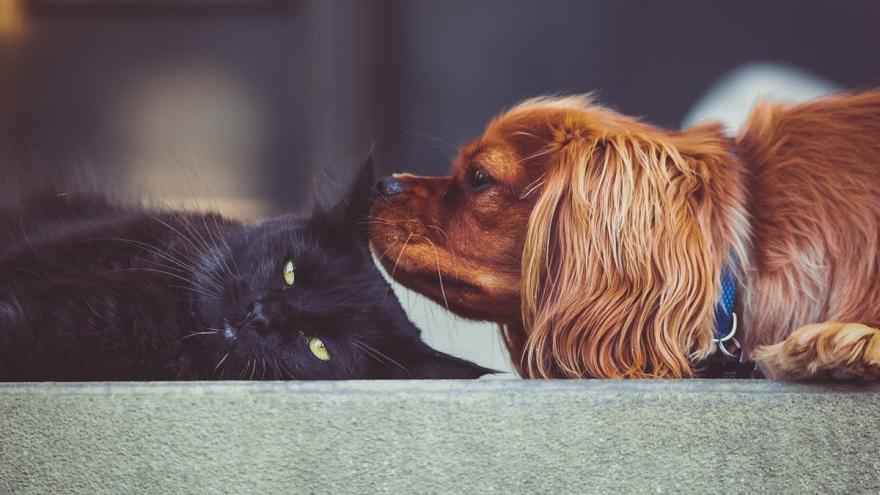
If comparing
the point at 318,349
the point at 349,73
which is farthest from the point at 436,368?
the point at 349,73

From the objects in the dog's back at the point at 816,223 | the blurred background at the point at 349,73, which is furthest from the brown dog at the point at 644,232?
the blurred background at the point at 349,73

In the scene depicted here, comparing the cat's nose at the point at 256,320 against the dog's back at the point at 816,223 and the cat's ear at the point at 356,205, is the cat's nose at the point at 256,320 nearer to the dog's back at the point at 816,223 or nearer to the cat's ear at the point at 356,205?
the cat's ear at the point at 356,205

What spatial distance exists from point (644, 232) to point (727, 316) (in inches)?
8.8

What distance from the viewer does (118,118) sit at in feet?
9.49

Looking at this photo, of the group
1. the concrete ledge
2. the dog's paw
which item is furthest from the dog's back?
the concrete ledge

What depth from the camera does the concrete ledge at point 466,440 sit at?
4.05ft

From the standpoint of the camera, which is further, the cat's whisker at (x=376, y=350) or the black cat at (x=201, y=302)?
the cat's whisker at (x=376, y=350)

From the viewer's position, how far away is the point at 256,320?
1672mm

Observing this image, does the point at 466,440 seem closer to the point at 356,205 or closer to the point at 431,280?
the point at 431,280

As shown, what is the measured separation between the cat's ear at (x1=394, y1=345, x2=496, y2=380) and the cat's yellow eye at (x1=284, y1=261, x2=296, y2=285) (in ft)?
0.95

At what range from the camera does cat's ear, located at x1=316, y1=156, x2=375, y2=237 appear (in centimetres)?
192

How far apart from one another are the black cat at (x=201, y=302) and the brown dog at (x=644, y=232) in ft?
0.38

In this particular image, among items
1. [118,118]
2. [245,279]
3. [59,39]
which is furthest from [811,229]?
[59,39]

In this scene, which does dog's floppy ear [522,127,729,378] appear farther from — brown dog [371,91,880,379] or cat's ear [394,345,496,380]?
cat's ear [394,345,496,380]
